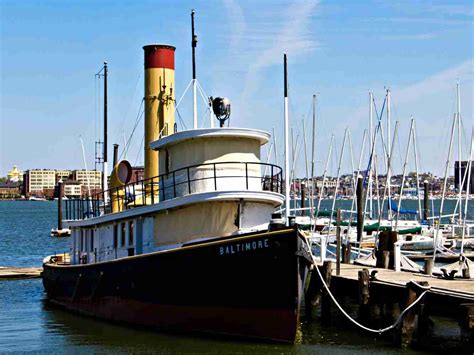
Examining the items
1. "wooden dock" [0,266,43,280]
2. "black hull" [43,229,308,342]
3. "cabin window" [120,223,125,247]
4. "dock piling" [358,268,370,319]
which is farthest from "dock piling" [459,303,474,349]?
"wooden dock" [0,266,43,280]

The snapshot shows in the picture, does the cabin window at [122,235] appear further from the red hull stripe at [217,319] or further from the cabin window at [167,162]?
the cabin window at [167,162]

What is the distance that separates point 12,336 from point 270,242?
342 inches

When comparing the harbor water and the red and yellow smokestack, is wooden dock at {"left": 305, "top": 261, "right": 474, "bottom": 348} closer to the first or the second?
the harbor water

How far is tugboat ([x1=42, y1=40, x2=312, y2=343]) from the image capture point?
66.0ft

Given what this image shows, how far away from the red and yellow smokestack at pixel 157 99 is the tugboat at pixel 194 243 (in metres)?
0.03

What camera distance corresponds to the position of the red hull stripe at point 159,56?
27828mm

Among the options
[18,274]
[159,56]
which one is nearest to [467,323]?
[159,56]

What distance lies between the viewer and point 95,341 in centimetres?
2280

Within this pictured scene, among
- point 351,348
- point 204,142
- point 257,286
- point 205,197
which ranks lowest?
point 351,348

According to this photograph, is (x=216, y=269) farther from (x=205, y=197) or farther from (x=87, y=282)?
(x=87, y=282)

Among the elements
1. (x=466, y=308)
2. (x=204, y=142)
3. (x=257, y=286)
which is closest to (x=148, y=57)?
(x=204, y=142)

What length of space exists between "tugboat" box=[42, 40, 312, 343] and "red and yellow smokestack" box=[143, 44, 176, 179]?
0.03m

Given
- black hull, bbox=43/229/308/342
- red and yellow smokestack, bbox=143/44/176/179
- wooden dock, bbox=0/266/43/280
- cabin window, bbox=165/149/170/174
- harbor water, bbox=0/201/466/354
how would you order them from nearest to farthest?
black hull, bbox=43/229/308/342
harbor water, bbox=0/201/466/354
cabin window, bbox=165/149/170/174
red and yellow smokestack, bbox=143/44/176/179
wooden dock, bbox=0/266/43/280

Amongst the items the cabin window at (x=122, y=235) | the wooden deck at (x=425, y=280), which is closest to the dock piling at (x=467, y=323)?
the wooden deck at (x=425, y=280)
